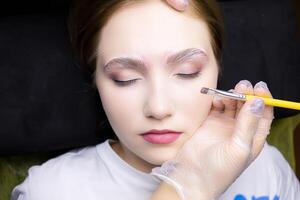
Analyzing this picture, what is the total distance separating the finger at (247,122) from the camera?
0.95 meters

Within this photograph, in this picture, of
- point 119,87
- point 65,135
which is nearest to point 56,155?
point 65,135

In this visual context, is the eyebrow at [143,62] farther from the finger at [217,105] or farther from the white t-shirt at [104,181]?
the white t-shirt at [104,181]

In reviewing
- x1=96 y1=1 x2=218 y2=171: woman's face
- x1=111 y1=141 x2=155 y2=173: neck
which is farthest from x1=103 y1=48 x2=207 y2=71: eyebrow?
x1=111 y1=141 x2=155 y2=173: neck

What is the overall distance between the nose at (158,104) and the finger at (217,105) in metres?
0.13

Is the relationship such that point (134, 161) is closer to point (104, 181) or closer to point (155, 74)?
point (104, 181)

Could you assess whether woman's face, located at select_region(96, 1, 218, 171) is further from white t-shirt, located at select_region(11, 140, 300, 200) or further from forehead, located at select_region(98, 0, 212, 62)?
white t-shirt, located at select_region(11, 140, 300, 200)

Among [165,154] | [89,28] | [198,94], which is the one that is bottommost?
[165,154]

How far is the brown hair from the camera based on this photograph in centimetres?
102

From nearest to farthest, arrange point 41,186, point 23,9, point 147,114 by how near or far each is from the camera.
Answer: point 147,114 → point 41,186 → point 23,9

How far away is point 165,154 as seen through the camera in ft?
3.32

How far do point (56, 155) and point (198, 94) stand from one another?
497mm

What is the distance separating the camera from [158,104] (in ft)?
3.16

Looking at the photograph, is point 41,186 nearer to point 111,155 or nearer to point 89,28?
point 111,155

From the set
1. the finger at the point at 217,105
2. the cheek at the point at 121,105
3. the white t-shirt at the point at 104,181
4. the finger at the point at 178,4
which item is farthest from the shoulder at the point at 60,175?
the finger at the point at 178,4
